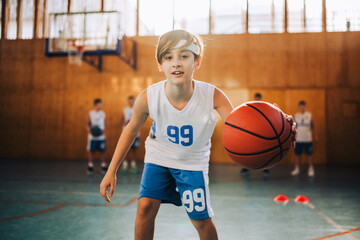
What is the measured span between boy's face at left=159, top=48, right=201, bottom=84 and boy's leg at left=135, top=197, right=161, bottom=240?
2.34ft

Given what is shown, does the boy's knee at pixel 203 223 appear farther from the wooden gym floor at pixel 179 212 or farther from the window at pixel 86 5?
the window at pixel 86 5

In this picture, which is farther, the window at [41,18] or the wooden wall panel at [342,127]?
the window at [41,18]

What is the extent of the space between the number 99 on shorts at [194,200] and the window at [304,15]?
9248 mm

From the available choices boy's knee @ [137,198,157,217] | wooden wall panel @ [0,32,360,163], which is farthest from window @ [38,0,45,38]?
boy's knee @ [137,198,157,217]

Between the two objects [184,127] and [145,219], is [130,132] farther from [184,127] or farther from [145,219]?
[145,219]

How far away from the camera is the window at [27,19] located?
423 inches

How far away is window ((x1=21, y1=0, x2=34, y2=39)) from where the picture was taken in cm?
1074

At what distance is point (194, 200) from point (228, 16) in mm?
9268

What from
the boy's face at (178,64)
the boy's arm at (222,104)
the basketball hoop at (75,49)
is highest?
the basketball hoop at (75,49)

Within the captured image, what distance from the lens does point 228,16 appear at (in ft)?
32.6

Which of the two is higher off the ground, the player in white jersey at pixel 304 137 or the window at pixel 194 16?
the window at pixel 194 16

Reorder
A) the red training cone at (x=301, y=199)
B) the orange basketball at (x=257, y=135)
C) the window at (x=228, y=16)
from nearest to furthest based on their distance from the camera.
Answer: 1. the orange basketball at (x=257, y=135)
2. the red training cone at (x=301, y=199)
3. the window at (x=228, y=16)

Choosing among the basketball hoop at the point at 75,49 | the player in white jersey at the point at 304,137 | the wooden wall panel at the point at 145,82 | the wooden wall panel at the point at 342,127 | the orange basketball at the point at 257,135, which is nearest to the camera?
the orange basketball at the point at 257,135

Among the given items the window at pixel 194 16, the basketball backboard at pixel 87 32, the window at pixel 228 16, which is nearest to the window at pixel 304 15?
the window at pixel 228 16
